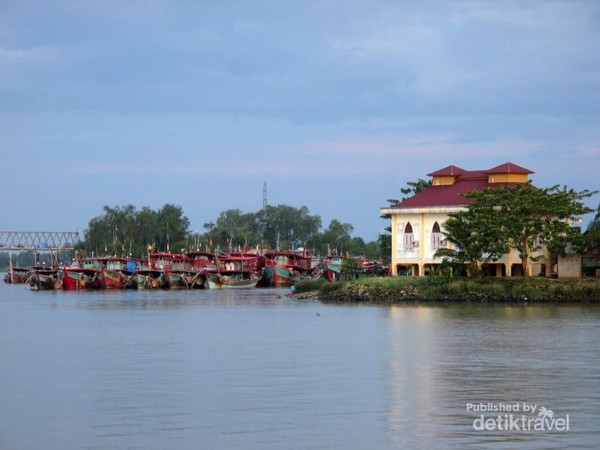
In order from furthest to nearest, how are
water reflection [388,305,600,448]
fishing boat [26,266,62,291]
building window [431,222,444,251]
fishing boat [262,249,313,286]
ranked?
1. fishing boat [26,266,62,291]
2. fishing boat [262,249,313,286]
3. building window [431,222,444,251]
4. water reflection [388,305,600,448]

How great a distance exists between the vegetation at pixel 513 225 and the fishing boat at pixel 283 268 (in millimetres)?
46059

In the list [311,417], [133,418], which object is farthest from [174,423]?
[311,417]

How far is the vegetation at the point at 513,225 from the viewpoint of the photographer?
197 ft

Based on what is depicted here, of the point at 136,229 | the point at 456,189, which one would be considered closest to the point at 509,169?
the point at 456,189

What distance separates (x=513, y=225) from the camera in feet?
196

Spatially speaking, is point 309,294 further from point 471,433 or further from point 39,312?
point 471,433

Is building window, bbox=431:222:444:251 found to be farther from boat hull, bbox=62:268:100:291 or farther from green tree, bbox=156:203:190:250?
green tree, bbox=156:203:190:250

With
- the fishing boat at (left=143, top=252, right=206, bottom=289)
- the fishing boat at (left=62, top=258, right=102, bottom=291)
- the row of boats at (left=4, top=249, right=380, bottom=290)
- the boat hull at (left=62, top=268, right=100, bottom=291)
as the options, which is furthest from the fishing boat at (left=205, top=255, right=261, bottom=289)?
the boat hull at (left=62, top=268, right=100, bottom=291)

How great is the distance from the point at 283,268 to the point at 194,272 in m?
9.35

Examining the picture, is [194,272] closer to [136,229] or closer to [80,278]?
[80,278]

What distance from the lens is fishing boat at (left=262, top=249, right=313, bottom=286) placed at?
107m

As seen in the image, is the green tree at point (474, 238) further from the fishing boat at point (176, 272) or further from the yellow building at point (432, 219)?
the fishing boat at point (176, 272)

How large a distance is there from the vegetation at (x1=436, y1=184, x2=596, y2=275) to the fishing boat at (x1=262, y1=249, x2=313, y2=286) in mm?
46059

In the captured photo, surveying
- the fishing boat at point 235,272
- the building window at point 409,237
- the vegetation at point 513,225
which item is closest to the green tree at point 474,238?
the vegetation at point 513,225
